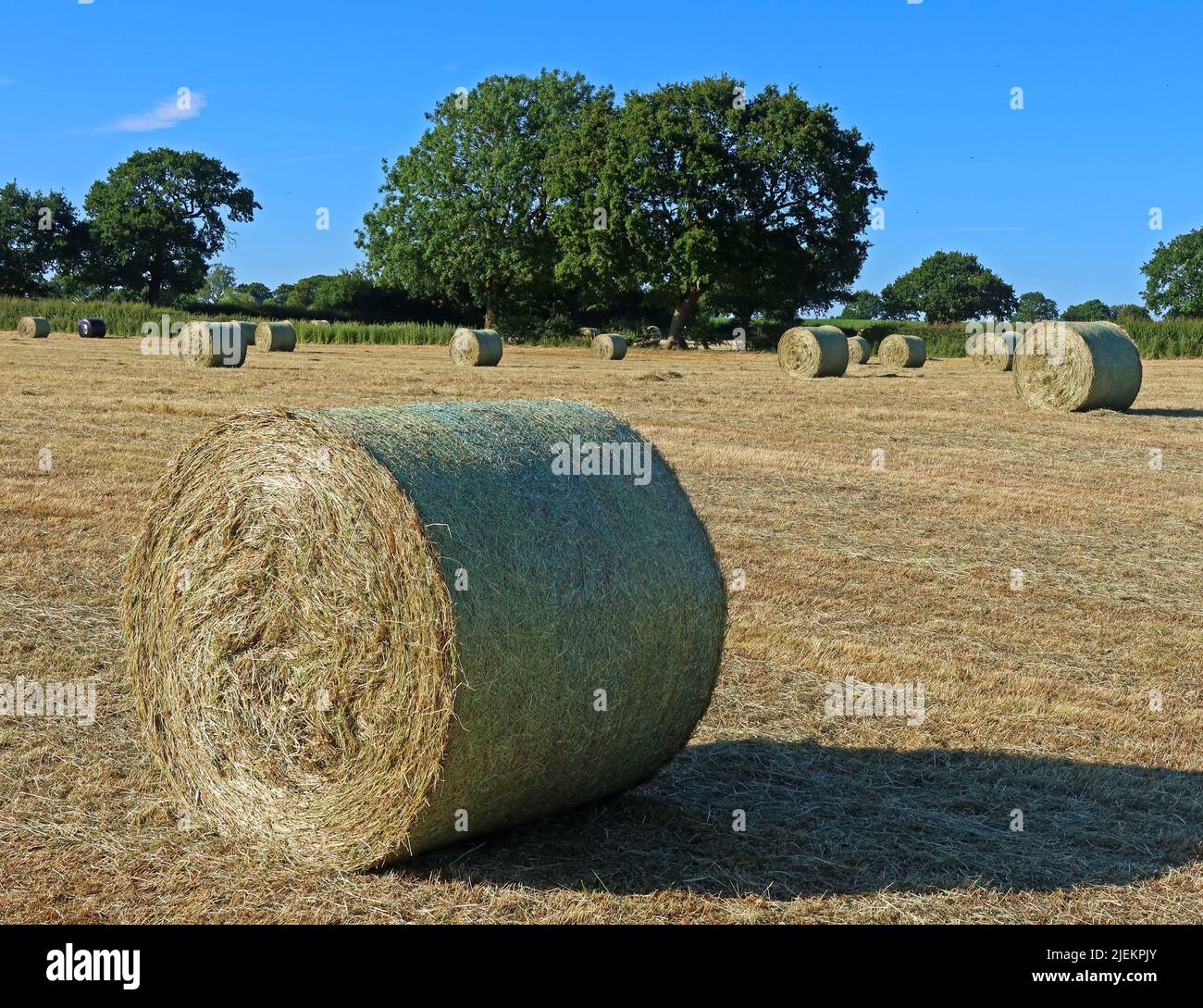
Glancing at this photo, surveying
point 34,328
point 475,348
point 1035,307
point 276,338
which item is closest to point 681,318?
point 276,338

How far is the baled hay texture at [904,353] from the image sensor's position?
39938 millimetres

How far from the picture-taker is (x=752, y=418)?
67.5 feet

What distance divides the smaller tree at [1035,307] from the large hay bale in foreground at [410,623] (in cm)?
13107

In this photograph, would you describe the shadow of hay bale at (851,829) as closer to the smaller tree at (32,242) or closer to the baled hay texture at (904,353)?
the baled hay texture at (904,353)

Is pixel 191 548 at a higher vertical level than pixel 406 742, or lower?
higher

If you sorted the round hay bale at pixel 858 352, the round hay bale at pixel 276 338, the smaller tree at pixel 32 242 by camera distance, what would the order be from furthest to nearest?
1. the smaller tree at pixel 32 242
2. the round hay bale at pixel 276 338
3. the round hay bale at pixel 858 352

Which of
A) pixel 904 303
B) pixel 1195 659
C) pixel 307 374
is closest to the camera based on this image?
pixel 1195 659

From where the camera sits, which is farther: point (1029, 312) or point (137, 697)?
point (1029, 312)

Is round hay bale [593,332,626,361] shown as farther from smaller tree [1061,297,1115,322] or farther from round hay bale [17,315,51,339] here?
smaller tree [1061,297,1115,322]

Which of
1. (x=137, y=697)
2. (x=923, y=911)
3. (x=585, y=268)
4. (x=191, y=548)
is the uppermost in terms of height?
(x=585, y=268)

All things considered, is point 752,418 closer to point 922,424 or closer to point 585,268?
point 922,424

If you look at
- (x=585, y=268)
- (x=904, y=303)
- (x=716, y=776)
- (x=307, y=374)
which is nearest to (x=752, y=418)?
(x=307, y=374)

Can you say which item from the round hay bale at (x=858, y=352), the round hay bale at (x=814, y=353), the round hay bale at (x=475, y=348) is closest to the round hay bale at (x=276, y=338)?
the round hay bale at (x=475, y=348)

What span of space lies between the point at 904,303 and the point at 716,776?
422 feet
